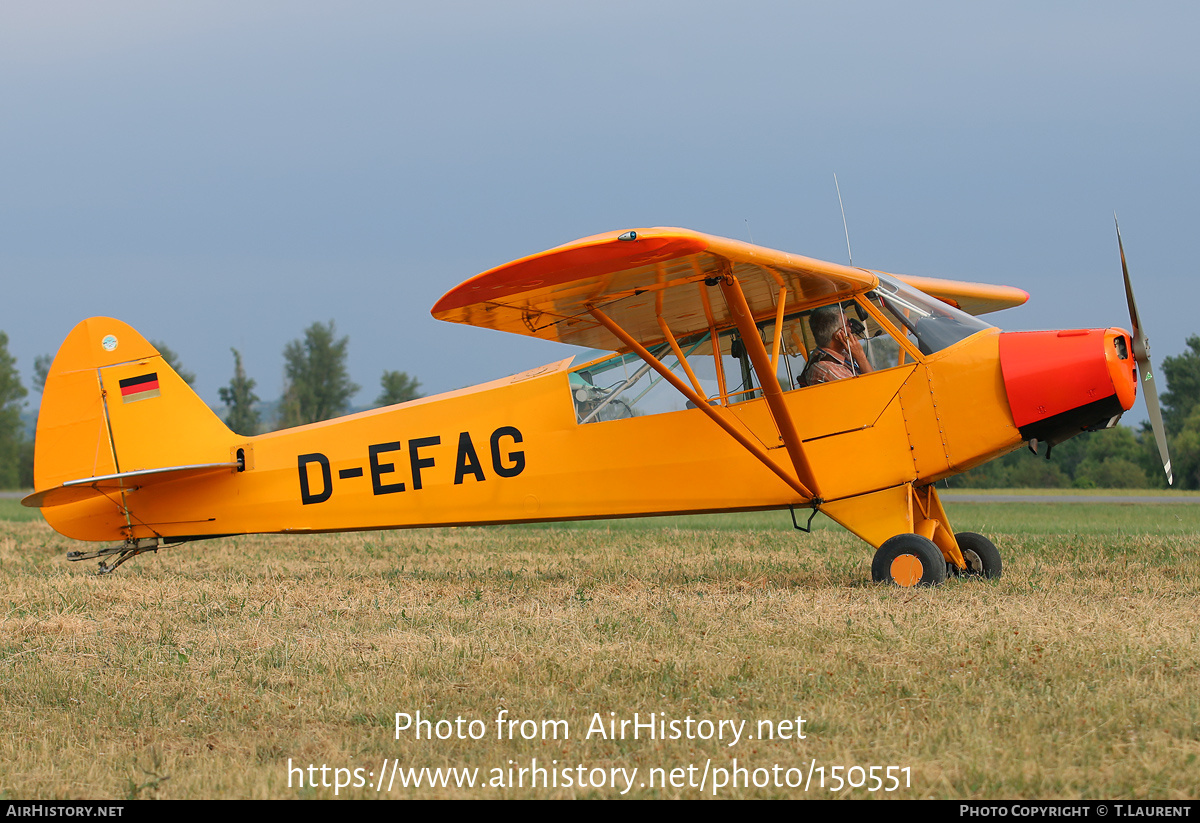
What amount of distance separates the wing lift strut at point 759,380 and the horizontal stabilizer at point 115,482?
425cm

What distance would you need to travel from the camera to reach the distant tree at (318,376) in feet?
235

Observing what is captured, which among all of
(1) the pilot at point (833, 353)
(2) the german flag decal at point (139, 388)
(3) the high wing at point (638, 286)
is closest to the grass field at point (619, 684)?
(1) the pilot at point (833, 353)

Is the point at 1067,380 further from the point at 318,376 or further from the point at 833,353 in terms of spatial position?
the point at 318,376

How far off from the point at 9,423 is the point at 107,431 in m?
64.3

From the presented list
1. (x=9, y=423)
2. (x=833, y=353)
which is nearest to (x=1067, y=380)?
(x=833, y=353)

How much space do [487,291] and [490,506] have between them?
258cm

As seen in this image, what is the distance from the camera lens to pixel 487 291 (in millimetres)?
7109

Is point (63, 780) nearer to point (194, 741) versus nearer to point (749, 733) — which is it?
point (194, 741)

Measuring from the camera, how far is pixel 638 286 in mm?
7828

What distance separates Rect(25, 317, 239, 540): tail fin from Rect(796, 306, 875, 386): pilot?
18.5 feet

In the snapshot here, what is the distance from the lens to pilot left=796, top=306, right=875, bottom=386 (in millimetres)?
8172

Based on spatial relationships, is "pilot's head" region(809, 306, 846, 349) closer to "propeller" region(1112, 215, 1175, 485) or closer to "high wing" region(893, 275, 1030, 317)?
"propeller" region(1112, 215, 1175, 485)
